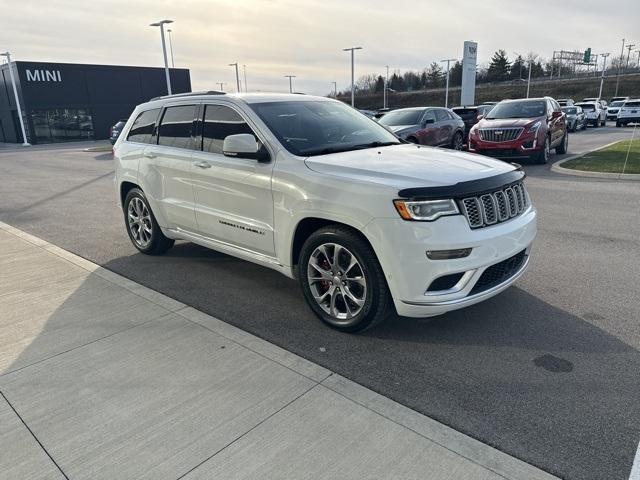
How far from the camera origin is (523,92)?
272 ft

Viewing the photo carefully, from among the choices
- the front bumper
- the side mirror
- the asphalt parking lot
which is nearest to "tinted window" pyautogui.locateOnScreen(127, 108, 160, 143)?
the asphalt parking lot

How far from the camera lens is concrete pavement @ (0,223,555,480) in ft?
8.07

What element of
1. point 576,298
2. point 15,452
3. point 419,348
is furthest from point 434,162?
point 15,452

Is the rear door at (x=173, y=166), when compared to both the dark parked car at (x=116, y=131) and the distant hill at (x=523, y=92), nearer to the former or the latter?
the dark parked car at (x=116, y=131)

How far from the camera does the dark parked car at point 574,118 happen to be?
85.6 feet

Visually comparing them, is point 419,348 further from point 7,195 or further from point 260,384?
point 7,195

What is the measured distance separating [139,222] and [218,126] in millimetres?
2049

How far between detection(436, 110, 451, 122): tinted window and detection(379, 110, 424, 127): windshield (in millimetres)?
664

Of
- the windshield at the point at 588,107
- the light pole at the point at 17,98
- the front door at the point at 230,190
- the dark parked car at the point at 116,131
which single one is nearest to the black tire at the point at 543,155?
the front door at the point at 230,190

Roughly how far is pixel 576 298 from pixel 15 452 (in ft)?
14.5

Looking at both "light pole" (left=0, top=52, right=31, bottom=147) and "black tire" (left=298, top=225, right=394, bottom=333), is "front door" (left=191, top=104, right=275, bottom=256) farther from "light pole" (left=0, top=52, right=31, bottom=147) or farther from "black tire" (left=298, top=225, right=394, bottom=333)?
Answer: "light pole" (left=0, top=52, right=31, bottom=147)

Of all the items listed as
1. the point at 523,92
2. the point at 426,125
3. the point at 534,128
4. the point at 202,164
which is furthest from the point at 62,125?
the point at 523,92

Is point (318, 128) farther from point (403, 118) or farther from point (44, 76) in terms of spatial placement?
point (44, 76)

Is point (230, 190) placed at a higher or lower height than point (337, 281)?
higher
